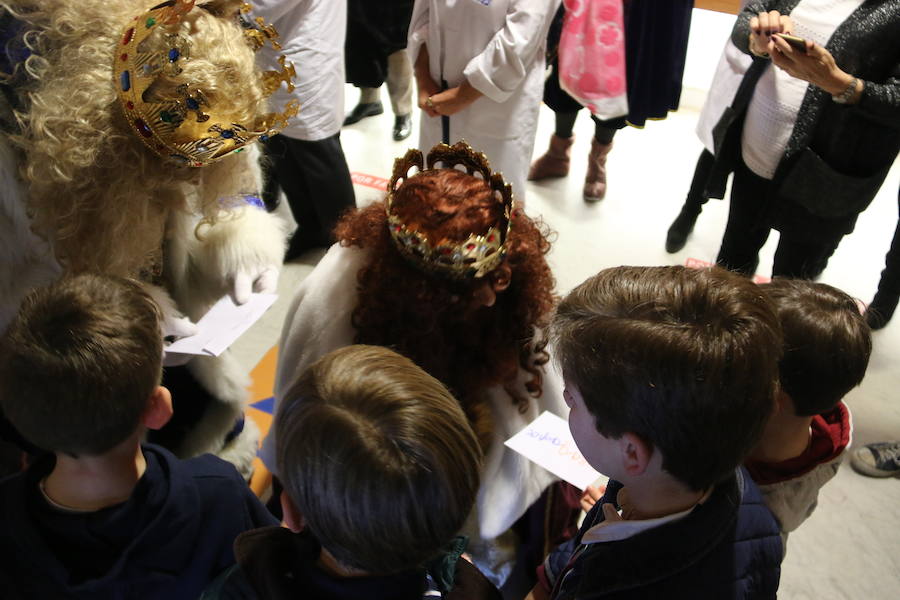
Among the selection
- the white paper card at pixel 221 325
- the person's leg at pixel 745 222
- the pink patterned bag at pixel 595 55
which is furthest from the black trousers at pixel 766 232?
the white paper card at pixel 221 325

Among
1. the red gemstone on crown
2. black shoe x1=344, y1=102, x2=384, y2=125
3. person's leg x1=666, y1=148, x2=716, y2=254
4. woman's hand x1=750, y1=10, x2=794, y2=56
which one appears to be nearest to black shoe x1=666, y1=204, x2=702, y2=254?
person's leg x1=666, y1=148, x2=716, y2=254

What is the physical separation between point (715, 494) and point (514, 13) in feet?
6.00

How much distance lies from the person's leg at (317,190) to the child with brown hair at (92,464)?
1.57m

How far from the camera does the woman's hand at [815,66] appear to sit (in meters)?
1.84

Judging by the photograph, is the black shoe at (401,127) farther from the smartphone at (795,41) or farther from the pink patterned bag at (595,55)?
the smartphone at (795,41)

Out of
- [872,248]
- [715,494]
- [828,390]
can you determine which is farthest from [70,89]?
[872,248]

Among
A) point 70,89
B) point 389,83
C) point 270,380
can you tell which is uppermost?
point 70,89

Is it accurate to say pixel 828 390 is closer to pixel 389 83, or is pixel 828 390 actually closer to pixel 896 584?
pixel 896 584

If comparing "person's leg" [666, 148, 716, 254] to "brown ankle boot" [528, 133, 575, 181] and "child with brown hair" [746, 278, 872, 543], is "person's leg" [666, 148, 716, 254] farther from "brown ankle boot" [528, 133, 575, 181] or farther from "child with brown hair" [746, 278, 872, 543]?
"child with brown hair" [746, 278, 872, 543]

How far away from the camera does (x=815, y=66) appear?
6.08ft

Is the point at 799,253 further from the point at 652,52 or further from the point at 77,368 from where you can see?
the point at 77,368

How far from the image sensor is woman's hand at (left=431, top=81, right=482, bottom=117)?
2475mm

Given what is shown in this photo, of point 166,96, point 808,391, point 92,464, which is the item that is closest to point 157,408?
point 92,464

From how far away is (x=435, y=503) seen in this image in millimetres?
785
